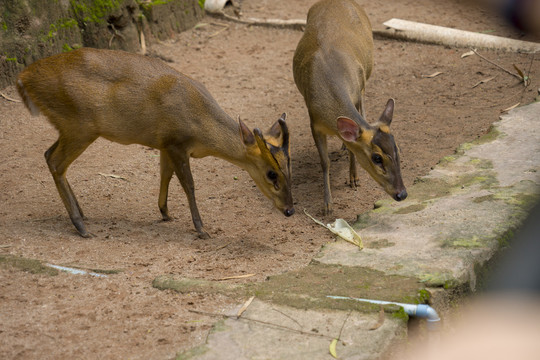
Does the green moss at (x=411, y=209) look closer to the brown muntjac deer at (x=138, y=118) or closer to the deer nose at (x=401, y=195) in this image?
the deer nose at (x=401, y=195)

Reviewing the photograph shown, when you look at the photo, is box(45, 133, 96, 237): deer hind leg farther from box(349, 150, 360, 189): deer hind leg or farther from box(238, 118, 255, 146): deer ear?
box(349, 150, 360, 189): deer hind leg

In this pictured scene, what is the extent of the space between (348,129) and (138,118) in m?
1.62

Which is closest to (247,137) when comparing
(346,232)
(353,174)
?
(346,232)

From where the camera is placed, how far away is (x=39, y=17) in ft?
24.0

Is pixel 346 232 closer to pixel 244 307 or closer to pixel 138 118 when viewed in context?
pixel 244 307

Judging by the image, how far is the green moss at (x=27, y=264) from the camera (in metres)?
3.88

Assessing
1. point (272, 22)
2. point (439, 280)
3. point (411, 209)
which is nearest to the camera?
point (439, 280)

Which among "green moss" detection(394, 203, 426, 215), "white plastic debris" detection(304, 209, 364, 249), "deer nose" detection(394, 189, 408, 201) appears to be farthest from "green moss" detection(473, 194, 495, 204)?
"white plastic debris" detection(304, 209, 364, 249)

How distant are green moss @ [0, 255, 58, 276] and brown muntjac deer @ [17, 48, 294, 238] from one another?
0.74 meters

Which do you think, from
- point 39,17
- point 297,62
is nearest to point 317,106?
point 297,62

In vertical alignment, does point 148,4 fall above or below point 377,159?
above

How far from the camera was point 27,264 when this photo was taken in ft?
12.9

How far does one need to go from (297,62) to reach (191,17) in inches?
159

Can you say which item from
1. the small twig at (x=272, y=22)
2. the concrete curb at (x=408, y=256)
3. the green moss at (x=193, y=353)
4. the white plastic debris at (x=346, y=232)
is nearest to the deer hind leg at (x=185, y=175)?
the white plastic debris at (x=346, y=232)
